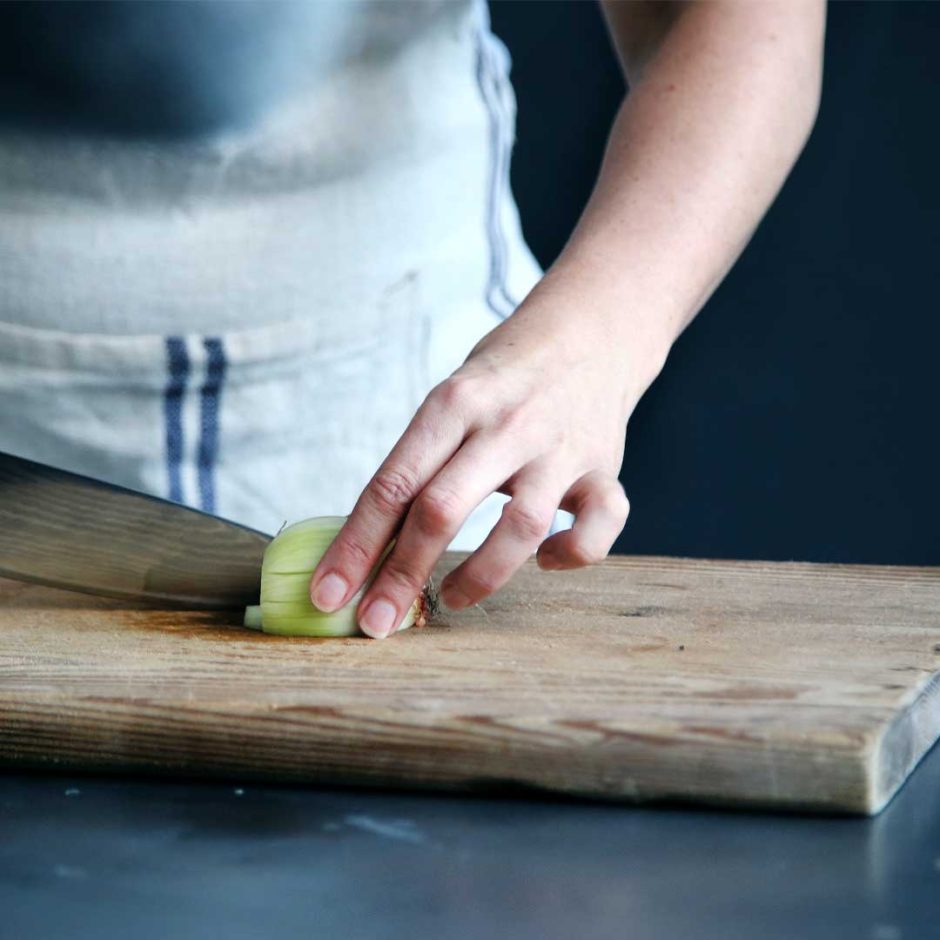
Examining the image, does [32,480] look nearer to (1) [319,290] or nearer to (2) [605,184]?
(1) [319,290]

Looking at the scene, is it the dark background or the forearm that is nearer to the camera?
the forearm

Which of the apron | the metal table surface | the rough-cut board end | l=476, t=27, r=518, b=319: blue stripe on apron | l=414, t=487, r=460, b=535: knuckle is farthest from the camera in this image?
l=476, t=27, r=518, b=319: blue stripe on apron

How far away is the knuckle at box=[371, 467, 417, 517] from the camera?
0.92 metres

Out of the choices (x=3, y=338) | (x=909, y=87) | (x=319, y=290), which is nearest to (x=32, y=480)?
(x=3, y=338)


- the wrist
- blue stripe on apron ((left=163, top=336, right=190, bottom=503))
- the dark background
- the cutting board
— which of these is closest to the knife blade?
the cutting board

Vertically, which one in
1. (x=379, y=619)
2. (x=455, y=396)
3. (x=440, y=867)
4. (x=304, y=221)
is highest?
(x=304, y=221)

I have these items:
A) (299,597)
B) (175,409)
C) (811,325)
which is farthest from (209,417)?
(811,325)

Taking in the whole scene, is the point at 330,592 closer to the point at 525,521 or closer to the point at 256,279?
the point at 525,521

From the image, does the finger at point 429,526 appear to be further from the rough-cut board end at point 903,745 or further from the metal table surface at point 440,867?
the rough-cut board end at point 903,745

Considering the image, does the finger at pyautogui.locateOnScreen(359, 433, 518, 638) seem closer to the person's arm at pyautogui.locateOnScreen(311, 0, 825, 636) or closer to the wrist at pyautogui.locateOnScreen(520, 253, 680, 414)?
the person's arm at pyautogui.locateOnScreen(311, 0, 825, 636)

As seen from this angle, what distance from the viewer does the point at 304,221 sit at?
121 cm

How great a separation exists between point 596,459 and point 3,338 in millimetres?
514

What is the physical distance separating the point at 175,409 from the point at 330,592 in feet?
1.10

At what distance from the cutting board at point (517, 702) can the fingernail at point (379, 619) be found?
0.01 metres
